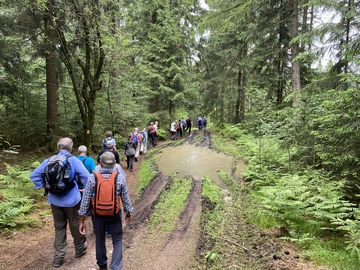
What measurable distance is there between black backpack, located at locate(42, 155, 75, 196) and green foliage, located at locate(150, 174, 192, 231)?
8.48 feet

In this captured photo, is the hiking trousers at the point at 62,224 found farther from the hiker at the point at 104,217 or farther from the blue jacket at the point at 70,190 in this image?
the hiker at the point at 104,217

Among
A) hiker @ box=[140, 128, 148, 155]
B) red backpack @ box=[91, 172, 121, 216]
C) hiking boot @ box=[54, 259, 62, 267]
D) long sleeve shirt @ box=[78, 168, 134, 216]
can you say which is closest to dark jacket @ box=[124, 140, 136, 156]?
hiker @ box=[140, 128, 148, 155]

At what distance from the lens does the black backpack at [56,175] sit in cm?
353

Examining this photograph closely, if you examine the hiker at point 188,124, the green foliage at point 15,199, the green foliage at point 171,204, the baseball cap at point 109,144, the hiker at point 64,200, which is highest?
the hiker at point 188,124

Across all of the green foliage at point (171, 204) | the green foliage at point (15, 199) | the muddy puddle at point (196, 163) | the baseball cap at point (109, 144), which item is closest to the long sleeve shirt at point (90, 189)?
the green foliage at point (171, 204)

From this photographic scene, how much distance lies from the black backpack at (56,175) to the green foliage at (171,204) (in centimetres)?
259

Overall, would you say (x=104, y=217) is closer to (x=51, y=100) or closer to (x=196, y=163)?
(x=196, y=163)

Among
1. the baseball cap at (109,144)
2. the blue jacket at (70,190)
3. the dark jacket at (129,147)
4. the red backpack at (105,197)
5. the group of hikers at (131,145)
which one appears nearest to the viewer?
the red backpack at (105,197)

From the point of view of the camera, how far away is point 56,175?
140 inches

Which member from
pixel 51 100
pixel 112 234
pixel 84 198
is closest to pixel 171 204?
pixel 112 234

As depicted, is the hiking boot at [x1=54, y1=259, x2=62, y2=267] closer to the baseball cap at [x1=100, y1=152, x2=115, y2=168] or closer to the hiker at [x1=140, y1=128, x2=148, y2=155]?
the baseball cap at [x1=100, y1=152, x2=115, y2=168]

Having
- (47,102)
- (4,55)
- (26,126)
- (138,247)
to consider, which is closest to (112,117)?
(47,102)

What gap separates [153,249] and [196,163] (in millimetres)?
6320

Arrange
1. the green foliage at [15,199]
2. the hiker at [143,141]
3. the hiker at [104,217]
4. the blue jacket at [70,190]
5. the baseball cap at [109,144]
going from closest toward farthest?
the hiker at [104,217], the blue jacket at [70,190], the green foliage at [15,199], the baseball cap at [109,144], the hiker at [143,141]
